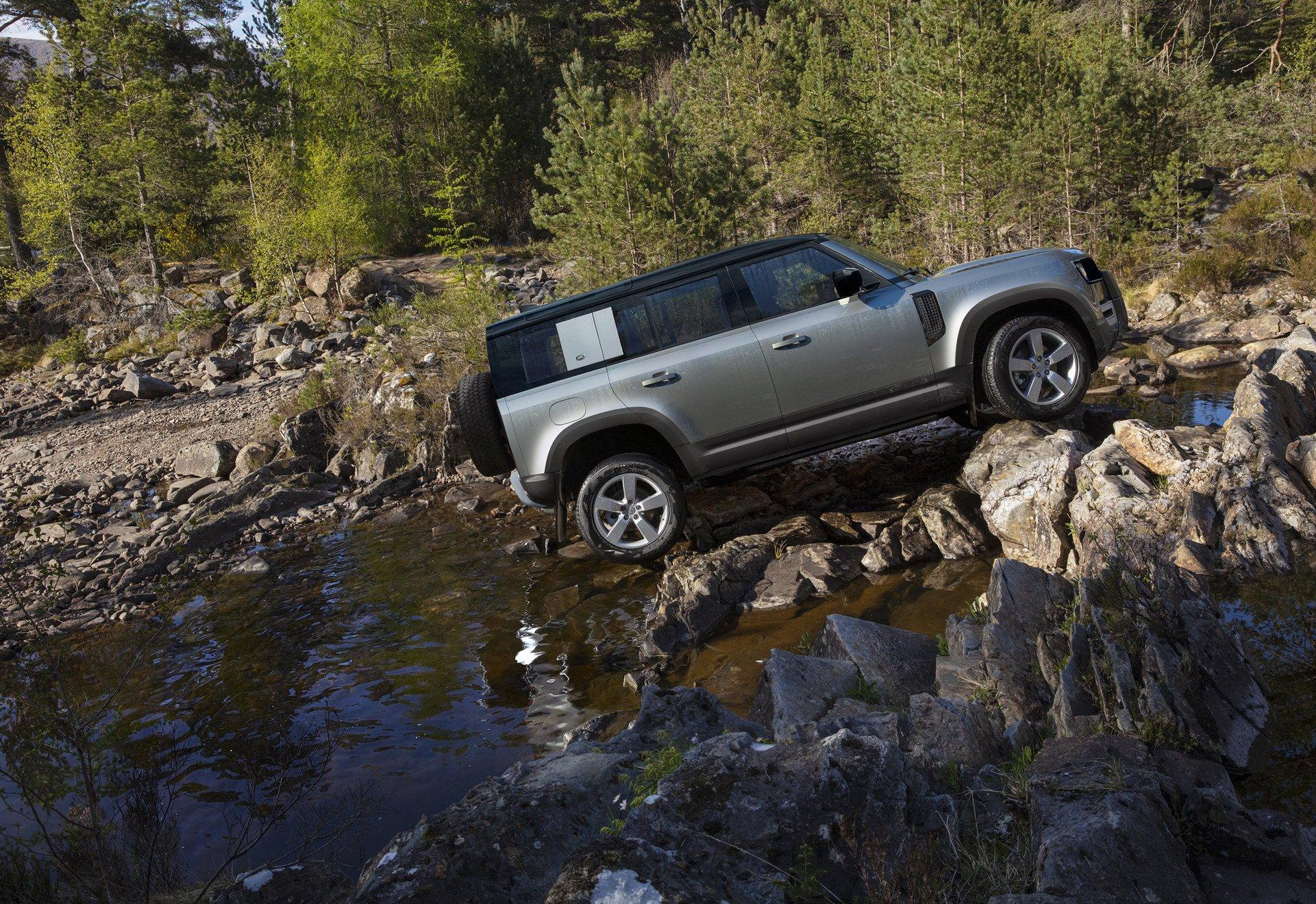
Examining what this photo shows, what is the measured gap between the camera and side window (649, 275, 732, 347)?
668 centimetres

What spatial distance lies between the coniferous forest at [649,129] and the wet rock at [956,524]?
30.5 ft

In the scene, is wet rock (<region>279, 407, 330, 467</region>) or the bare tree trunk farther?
the bare tree trunk

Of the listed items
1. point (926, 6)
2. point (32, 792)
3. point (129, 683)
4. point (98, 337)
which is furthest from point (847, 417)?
point (98, 337)

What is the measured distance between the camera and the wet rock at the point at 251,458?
13.5m

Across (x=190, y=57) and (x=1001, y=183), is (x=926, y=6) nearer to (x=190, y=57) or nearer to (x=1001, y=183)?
(x=1001, y=183)

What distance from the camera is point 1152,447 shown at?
19.2ft

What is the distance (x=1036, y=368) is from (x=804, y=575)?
2414 millimetres

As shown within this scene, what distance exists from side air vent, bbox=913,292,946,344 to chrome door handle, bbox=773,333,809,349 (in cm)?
88

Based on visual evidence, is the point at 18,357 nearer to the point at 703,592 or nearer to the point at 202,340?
the point at 202,340

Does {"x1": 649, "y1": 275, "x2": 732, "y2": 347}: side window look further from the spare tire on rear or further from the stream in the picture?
the stream

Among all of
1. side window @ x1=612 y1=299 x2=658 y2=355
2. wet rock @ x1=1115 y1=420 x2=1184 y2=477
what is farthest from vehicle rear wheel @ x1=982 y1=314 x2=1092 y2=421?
side window @ x1=612 y1=299 x2=658 y2=355

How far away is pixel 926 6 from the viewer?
49.2 feet

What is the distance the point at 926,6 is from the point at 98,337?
23.8 meters

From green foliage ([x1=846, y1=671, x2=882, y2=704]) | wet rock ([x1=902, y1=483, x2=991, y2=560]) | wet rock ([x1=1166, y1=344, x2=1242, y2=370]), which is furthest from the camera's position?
wet rock ([x1=1166, y1=344, x2=1242, y2=370])
